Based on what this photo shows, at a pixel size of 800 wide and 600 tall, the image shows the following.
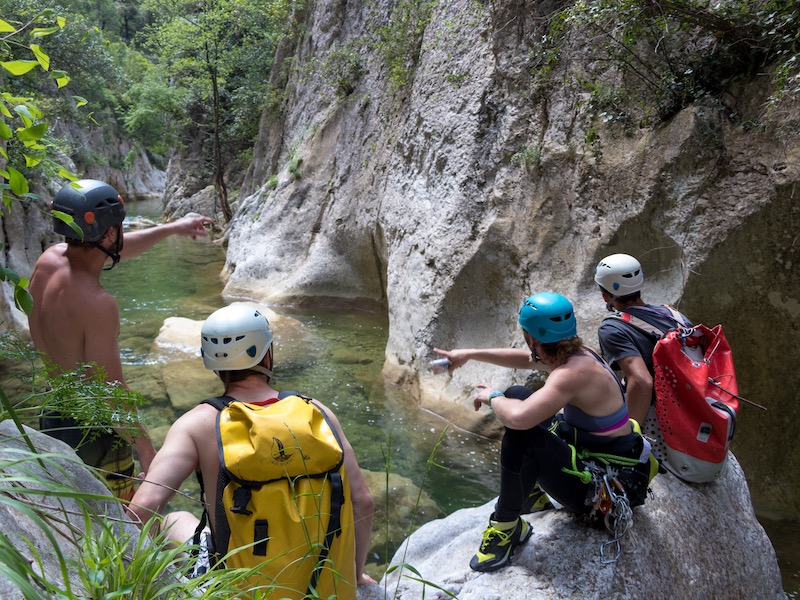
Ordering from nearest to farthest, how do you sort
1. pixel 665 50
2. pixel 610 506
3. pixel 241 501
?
1. pixel 241 501
2. pixel 610 506
3. pixel 665 50

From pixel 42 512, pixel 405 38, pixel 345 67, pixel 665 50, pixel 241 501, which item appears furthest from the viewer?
pixel 345 67

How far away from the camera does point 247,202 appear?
14.7 metres

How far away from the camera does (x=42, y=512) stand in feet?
4.35

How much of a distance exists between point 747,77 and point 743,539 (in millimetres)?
3432

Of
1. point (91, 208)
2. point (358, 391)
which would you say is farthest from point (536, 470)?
point (358, 391)

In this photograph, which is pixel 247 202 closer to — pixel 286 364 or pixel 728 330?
pixel 286 364

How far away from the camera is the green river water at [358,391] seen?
5.22 meters

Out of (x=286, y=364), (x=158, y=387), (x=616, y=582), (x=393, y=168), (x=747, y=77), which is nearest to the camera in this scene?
(x=616, y=582)

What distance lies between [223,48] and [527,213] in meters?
17.1

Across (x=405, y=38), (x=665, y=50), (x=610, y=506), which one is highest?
Result: (x=405, y=38)

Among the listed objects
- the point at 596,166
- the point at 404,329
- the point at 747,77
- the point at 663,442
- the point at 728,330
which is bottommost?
the point at 404,329

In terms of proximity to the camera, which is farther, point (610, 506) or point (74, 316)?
point (74, 316)

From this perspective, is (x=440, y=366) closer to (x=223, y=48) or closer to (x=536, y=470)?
(x=536, y=470)

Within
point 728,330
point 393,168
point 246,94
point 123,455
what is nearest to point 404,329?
point 393,168
